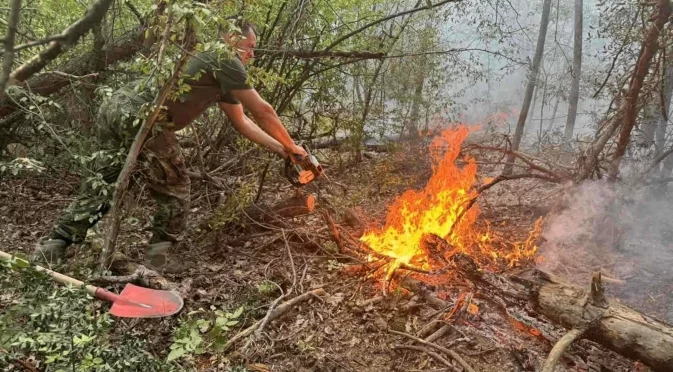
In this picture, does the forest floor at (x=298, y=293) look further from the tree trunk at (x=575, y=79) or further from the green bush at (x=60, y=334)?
the tree trunk at (x=575, y=79)

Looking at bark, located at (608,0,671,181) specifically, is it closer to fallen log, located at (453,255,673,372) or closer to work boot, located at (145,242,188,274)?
fallen log, located at (453,255,673,372)

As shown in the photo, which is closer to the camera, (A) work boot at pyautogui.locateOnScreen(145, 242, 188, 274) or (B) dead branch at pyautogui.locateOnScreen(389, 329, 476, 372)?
(B) dead branch at pyautogui.locateOnScreen(389, 329, 476, 372)

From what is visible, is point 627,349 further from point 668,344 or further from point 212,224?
point 212,224

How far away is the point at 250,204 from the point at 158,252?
51.2 inches

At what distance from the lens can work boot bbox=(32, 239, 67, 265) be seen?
10.5 ft

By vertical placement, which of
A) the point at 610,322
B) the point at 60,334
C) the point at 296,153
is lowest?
the point at 60,334

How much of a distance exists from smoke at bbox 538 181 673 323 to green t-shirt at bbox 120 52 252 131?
11.6 ft

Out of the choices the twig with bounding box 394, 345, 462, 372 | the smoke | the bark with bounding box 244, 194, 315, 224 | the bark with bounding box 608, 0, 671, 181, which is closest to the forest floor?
the twig with bounding box 394, 345, 462, 372

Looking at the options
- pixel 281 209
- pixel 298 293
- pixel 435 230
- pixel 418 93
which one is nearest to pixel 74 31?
pixel 298 293

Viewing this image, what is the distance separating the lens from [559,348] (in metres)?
2.53

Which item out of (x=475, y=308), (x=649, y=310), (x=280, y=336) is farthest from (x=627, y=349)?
(x=280, y=336)

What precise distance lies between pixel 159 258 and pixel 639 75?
16.3 ft

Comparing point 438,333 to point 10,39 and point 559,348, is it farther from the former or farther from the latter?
point 10,39

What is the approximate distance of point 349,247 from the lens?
418 centimetres
